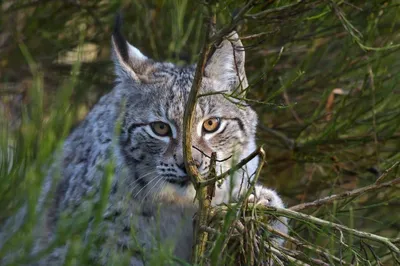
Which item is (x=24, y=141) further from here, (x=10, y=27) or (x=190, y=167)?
(x=10, y=27)

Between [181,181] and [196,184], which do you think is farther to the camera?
[181,181]

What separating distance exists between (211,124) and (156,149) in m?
0.37

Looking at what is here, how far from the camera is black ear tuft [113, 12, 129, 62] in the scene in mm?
5214

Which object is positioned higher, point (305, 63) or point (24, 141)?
point (305, 63)

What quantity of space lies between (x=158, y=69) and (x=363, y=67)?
1.61 metres

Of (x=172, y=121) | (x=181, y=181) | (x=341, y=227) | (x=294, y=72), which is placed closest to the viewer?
(x=341, y=227)

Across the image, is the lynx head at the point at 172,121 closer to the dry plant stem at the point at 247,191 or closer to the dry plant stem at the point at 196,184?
the dry plant stem at the point at 196,184

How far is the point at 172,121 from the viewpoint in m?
5.00

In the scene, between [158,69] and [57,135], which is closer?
[57,135]

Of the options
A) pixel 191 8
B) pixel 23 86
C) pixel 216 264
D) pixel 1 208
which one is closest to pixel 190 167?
pixel 216 264

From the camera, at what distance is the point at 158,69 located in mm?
5555

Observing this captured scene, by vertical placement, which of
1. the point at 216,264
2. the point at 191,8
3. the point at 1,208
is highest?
the point at 191,8

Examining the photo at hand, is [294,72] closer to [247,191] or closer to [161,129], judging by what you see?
[161,129]

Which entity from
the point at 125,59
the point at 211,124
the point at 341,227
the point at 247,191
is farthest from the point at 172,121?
the point at 341,227
